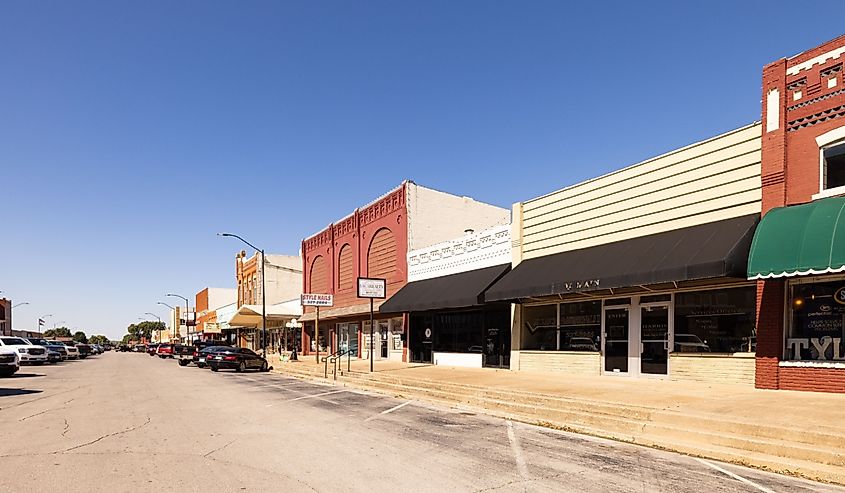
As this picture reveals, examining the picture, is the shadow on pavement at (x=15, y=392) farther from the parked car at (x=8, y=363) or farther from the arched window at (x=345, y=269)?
the arched window at (x=345, y=269)

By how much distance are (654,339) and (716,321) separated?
2.12 m

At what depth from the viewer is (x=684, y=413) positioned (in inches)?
430

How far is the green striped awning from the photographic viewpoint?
11492 mm

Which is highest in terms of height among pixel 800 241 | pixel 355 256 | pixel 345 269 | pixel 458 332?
pixel 800 241

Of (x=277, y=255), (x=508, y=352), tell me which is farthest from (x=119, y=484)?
(x=277, y=255)

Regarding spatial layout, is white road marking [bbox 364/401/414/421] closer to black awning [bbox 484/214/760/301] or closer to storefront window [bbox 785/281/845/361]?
black awning [bbox 484/214/760/301]

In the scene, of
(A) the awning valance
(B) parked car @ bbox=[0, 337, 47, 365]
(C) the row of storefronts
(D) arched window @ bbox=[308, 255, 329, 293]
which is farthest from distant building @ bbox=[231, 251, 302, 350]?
(C) the row of storefronts

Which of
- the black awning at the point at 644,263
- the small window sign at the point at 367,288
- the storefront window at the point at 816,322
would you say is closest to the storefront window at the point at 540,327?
the black awning at the point at 644,263

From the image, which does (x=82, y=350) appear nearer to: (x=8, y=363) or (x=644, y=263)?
(x=8, y=363)

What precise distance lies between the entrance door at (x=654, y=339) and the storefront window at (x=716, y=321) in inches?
16.5

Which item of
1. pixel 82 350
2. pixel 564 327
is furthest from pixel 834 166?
pixel 82 350

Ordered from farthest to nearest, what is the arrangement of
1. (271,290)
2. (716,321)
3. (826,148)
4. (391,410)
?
(271,290), (716,321), (391,410), (826,148)

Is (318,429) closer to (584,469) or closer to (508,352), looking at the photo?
(584,469)

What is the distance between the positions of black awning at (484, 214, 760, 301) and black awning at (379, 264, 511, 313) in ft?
4.52
